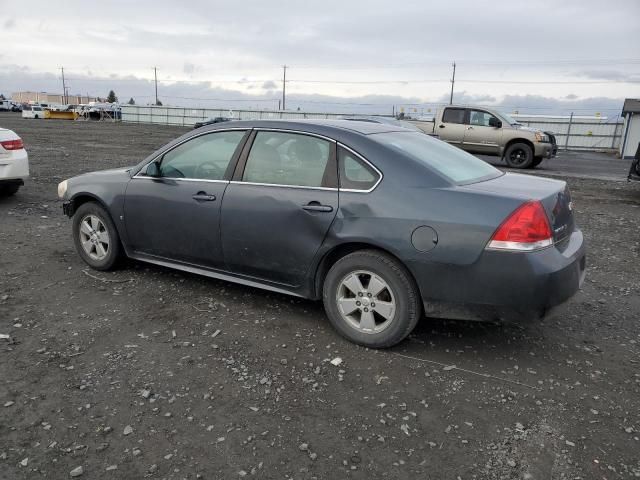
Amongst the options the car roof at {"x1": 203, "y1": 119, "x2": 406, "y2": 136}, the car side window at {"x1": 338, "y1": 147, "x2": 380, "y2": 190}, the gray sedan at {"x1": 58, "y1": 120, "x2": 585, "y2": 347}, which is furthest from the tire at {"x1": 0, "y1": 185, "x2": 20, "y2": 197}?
the car side window at {"x1": 338, "y1": 147, "x2": 380, "y2": 190}

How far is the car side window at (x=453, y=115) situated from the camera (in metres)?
17.3

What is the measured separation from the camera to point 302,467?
8.43 feet

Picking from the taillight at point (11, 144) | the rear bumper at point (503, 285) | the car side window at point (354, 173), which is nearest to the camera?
the rear bumper at point (503, 285)

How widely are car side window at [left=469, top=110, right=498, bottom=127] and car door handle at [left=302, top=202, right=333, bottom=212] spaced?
47.5ft

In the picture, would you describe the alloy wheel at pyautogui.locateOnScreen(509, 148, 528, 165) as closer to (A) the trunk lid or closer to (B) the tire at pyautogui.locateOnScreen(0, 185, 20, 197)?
(A) the trunk lid

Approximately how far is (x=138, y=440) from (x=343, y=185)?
6.81 ft

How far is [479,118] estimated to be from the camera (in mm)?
17000

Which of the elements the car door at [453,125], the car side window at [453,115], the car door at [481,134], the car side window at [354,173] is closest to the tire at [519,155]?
the car door at [481,134]

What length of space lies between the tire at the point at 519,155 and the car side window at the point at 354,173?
14270 mm

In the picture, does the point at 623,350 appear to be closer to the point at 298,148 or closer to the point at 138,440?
the point at 298,148

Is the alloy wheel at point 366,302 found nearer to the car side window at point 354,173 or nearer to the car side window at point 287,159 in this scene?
the car side window at point 354,173

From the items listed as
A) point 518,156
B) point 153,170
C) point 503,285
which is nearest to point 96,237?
point 153,170

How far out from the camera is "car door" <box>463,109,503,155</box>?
16781 millimetres

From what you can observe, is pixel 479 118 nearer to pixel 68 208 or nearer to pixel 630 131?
pixel 630 131
